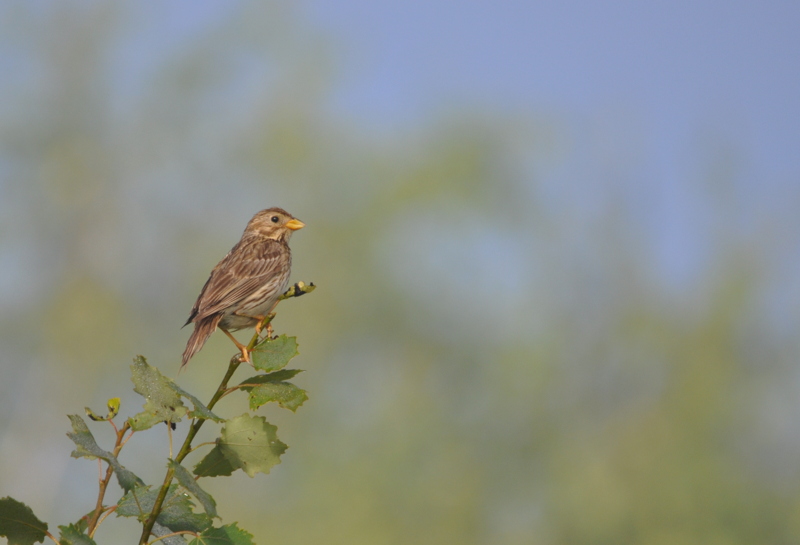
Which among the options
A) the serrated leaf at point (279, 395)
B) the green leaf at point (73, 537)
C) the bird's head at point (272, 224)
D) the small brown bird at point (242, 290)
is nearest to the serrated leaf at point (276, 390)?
the serrated leaf at point (279, 395)

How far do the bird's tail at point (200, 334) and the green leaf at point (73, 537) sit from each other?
3.19 meters

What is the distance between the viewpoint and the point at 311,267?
32.3m

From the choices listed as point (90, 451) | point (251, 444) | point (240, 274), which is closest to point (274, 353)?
point (251, 444)

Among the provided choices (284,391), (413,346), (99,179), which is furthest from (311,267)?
(284,391)

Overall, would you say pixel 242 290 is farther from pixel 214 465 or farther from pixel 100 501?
pixel 100 501

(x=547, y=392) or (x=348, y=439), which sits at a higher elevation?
(x=547, y=392)

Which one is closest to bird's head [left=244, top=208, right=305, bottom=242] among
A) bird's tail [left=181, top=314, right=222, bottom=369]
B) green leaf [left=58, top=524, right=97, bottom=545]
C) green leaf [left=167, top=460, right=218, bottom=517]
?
bird's tail [left=181, top=314, right=222, bottom=369]

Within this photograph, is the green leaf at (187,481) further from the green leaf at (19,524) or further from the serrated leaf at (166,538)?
the green leaf at (19,524)

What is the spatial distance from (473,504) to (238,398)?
8.06 metres

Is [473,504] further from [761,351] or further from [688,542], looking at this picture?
[761,351]

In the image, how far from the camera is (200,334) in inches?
222

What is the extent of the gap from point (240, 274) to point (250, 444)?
417 cm

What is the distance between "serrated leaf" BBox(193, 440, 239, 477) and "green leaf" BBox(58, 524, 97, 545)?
1.19 ft

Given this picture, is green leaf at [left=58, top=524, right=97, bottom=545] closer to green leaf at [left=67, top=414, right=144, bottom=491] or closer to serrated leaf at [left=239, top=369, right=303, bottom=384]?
green leaf at [left=67, top=414, right=144, bottom=491]
